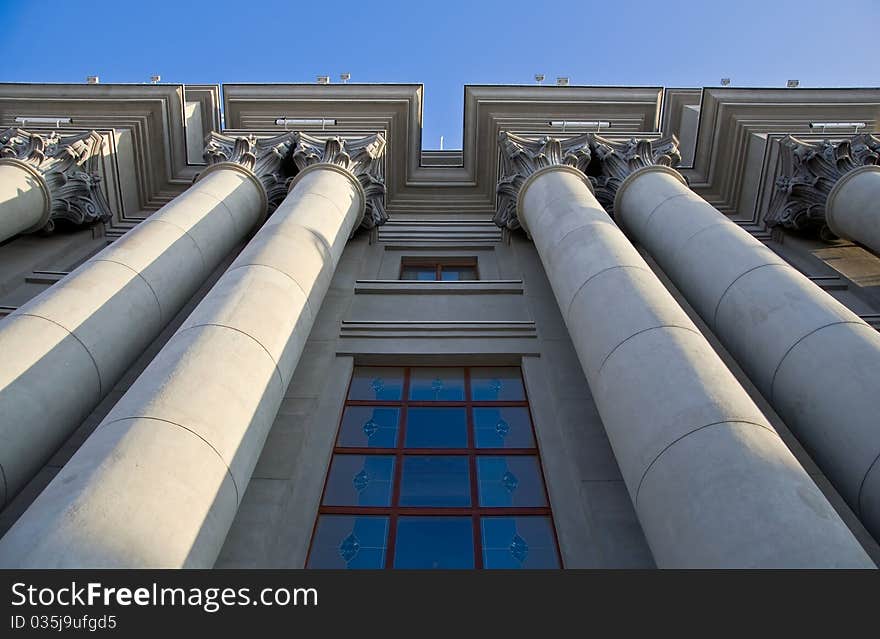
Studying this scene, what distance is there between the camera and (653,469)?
9094 mm

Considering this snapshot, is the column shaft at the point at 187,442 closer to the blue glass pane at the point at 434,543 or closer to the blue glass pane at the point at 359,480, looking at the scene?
the blue glass pane at the point at 359,480

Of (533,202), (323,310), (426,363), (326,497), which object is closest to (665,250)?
(533,202)

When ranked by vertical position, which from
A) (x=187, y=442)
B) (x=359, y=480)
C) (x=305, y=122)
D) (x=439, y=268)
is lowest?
(x=359, y=480)

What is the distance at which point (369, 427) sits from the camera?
14.2 metres

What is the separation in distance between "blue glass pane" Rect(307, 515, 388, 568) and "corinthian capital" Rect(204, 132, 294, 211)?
1225 centimetres

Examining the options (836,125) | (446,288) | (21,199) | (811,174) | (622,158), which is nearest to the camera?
(446,288)

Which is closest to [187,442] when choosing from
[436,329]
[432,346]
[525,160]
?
[432,346]

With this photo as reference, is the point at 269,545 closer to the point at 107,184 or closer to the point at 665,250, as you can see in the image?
the point at 665,250

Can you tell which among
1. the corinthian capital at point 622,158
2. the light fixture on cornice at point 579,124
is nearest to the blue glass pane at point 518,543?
the corinthian capital at point 622,158

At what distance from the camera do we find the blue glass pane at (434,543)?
10875 millimetres

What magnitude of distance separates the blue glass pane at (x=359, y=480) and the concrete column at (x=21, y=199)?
12317mm

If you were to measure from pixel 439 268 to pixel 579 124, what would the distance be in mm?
8863

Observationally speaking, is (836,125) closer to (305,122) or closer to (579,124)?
(579,124)

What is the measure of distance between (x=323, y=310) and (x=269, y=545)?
780 centimetres
